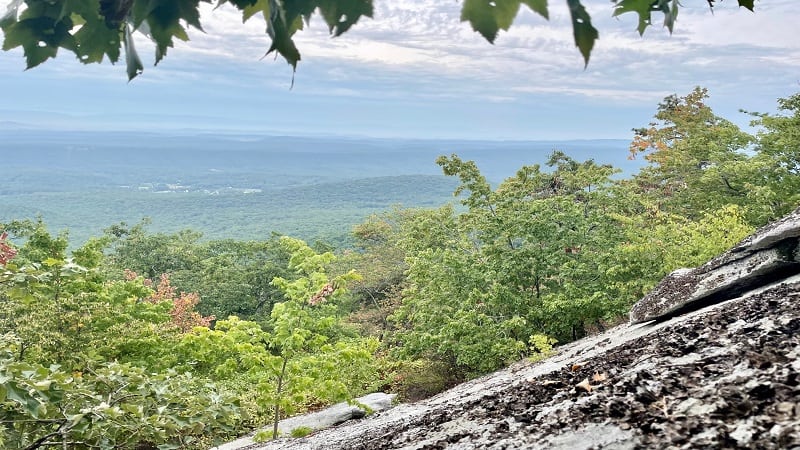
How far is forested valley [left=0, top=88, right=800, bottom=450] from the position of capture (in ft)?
14.6

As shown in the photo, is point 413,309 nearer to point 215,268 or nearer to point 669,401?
point 669,401

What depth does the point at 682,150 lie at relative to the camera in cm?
2431

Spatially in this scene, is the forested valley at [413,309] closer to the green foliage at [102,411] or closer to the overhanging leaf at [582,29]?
the green foliage at [102,411]

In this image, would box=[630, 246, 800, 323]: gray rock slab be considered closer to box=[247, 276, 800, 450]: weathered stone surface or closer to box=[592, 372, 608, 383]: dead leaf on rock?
box=[247, 276, 800, 450]: weathered stone surface

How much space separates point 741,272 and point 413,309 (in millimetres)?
11432

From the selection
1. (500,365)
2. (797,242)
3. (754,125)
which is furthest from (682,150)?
(797,242)

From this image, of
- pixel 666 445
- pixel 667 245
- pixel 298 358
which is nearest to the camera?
pixel 666 445

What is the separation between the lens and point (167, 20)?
3.72ft

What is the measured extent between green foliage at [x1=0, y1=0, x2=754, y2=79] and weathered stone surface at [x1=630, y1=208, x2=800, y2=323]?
19.1ft

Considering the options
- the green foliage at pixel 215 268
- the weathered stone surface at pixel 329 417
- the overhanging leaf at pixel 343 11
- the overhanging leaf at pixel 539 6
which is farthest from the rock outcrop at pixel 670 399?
the green foliage at pixel 215 268

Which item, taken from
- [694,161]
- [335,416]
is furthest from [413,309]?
[694,161]

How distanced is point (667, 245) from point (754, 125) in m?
10.4

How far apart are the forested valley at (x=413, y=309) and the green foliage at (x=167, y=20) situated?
6.77 ft

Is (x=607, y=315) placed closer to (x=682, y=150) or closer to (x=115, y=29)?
(x=115, y=29)
